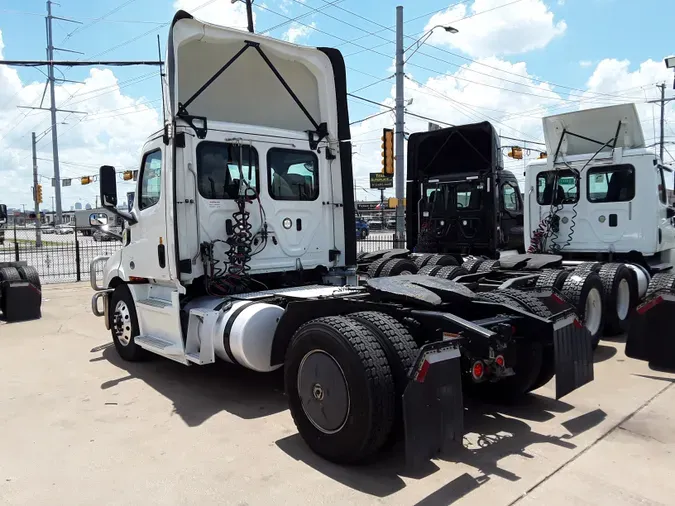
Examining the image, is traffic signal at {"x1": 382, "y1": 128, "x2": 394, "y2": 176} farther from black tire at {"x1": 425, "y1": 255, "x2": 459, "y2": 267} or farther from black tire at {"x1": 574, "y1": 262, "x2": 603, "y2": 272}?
black tire at {"x1": 574, "y1": 262, "x2": 603, "y2": 272}

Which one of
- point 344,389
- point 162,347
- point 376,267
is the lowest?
point 162,347

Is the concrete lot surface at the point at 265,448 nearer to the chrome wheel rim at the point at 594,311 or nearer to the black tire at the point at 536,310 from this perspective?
the black tire at the point at 536,310

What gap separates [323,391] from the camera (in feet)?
12.6

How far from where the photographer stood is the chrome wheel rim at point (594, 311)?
23.3 ft

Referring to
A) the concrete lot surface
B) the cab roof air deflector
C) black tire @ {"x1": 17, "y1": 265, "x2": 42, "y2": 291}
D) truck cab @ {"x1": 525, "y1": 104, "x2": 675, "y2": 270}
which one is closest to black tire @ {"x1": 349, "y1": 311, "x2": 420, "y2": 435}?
the concrete lot surface

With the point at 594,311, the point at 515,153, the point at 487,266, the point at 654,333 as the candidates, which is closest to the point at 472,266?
the point at 487,266

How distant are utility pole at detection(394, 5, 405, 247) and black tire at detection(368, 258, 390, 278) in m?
7.29

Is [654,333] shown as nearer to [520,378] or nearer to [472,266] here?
[520,378]

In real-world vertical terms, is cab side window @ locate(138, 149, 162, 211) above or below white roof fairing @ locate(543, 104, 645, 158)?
below

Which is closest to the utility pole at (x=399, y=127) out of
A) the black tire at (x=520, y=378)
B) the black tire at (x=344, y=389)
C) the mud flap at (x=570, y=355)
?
the black tire at (x=520, y=378)

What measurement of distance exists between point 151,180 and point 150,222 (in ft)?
1.57

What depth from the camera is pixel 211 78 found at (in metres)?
6.05

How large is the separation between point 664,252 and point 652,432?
5714 mm

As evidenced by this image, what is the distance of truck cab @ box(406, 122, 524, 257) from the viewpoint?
10.7m
